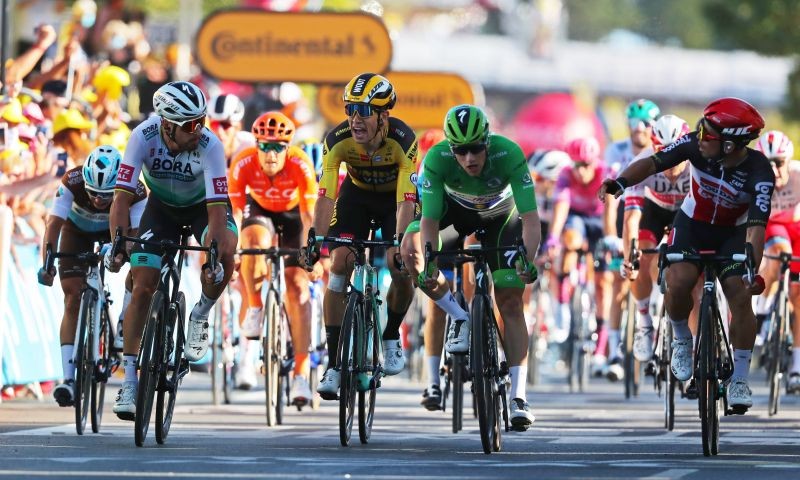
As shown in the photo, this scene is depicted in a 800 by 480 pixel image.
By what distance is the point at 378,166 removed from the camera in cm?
1470

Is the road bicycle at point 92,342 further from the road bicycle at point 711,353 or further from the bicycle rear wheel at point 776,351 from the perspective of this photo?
the bicycle rear wheel at point 776,351

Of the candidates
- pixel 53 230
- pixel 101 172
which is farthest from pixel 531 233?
pixel 53 230

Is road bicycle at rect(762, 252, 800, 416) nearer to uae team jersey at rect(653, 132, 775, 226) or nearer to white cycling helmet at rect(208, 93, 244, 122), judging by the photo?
uae team jersey at rect(653, 132, 775, 226)

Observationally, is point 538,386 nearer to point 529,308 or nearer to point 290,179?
point 529,308

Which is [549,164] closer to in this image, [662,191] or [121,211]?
[662,191]

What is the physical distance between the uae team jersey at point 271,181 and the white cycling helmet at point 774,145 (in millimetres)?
3703

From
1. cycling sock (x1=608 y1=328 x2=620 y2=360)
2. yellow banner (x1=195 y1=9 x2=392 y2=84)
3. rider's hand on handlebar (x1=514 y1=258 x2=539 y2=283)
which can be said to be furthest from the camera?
yellow banner (x1=195 y1=9 x2=392 y2=84)

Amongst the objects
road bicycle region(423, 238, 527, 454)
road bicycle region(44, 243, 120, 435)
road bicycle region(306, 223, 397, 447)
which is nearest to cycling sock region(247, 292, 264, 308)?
road bicycle region(44, 243, 120, 435)

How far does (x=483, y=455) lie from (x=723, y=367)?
1621 mm

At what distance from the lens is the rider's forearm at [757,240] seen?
13.5m

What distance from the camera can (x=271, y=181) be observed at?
57.4 feet

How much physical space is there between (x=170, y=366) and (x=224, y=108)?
6403mm

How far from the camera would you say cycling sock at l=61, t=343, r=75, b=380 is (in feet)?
49.3

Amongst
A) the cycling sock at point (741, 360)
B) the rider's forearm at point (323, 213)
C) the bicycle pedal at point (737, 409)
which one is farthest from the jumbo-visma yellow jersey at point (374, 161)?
the bicycle pedal at point (737, 409)
